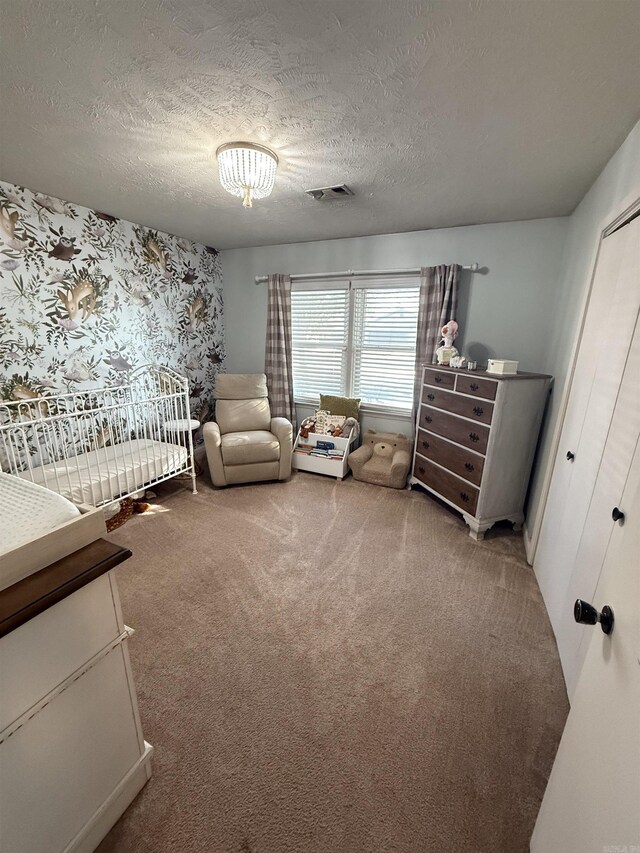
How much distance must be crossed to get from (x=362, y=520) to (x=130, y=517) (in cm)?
190

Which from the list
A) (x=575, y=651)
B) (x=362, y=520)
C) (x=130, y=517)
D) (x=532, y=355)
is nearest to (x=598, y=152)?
(x=532, y=355)

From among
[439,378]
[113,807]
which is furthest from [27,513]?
[439,378]

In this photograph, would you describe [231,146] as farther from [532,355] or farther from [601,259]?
[532,355]

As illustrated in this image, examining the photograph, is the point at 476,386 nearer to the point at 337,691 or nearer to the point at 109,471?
the point at 337,691

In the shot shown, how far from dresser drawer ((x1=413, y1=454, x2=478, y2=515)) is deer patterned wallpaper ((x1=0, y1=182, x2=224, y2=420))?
281cm

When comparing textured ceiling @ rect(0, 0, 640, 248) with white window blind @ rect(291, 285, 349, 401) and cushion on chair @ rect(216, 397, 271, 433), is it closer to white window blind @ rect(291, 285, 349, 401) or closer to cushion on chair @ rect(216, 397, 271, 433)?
white window blind @ rect(291, 285, 349, 401)

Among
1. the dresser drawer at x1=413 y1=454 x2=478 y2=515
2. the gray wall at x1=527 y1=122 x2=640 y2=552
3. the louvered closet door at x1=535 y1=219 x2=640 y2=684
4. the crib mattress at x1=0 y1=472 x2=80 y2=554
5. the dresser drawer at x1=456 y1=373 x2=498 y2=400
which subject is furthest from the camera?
the dresser drawer at x1=413 y1=454 x2=478 y2=515

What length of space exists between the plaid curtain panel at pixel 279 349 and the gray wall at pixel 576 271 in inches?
99.8

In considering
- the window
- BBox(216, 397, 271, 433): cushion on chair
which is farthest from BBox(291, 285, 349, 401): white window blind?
BBox(216, 397, 271, 433): cushion on chair

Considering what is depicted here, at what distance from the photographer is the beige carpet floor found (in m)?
1.07

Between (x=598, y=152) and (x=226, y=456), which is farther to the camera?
(x=226, y=456)

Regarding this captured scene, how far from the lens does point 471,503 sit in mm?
2559

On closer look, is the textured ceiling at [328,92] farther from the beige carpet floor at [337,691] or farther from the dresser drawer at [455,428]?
the beige carpet floor at [337,691]

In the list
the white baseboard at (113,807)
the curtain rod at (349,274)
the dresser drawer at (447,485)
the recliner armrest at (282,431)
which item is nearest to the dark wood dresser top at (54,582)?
the white baseboard at (113,807)
